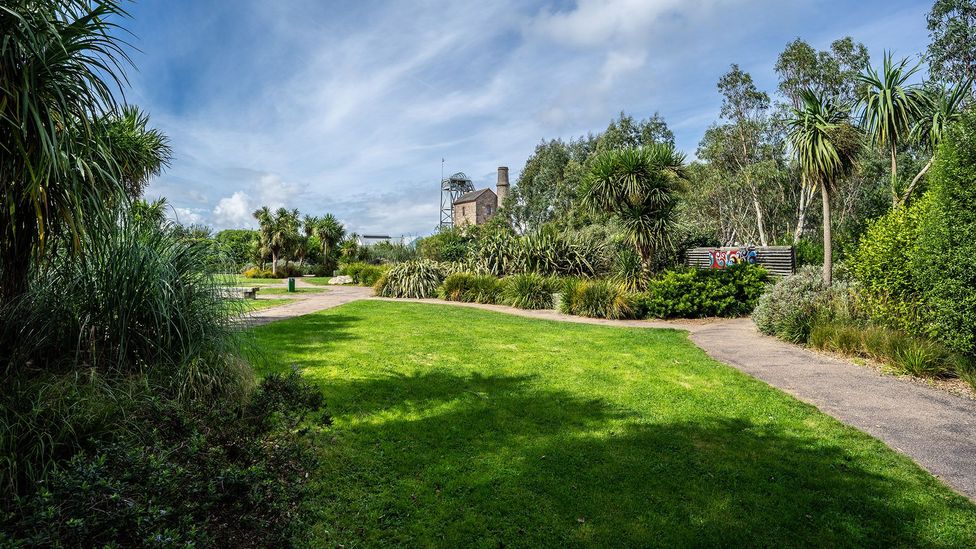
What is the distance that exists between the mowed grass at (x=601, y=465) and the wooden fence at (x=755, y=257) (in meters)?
8.32

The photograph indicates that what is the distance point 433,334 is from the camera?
912 cm

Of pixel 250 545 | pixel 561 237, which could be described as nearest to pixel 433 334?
pixel 250 545

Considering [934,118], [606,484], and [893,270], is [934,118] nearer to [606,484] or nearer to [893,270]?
[893,270]

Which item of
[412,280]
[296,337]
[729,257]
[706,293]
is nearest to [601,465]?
[296,337]

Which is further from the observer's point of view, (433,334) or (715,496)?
(433,334)

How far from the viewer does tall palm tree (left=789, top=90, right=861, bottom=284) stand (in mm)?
9570

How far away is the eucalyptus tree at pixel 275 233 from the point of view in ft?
123

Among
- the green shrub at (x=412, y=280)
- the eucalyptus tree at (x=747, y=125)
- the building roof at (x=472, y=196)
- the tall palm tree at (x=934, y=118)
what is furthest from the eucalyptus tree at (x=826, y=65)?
the building roof at (x=472, y=196)

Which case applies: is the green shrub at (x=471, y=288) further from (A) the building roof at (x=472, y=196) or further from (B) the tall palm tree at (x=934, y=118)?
(A) the building roof at (x=472, y=196)

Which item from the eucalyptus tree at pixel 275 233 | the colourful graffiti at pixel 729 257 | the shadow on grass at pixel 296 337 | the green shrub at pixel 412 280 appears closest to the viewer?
the shadow on grass at pixel 296 337

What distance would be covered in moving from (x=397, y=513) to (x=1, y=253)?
344 centimetres

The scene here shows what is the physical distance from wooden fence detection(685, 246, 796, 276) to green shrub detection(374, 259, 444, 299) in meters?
9.32

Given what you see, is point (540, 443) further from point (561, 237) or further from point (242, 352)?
point (561, 237)

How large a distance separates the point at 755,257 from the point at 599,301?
541 cm
